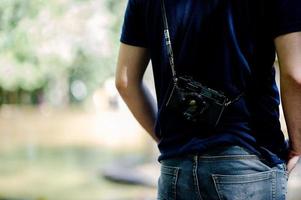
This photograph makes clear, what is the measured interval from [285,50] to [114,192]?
4660mm

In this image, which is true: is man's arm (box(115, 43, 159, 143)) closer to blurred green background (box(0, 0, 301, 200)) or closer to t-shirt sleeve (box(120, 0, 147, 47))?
t-shirt sleeve (box(120, 0, 147, 47))

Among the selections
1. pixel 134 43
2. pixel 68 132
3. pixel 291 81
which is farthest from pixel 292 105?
pixel 68 132

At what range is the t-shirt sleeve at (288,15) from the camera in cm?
104

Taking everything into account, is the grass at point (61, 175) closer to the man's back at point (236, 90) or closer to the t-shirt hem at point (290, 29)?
the man's back at point (236, 90)

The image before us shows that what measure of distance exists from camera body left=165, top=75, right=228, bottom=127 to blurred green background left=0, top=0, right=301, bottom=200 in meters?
2.76

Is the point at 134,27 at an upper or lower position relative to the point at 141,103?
upper

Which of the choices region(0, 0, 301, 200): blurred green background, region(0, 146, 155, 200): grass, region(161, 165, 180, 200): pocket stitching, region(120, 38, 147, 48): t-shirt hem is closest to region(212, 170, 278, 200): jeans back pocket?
region(161, 165, 180, 200): pocket stitching

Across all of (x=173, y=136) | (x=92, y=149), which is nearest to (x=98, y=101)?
(x=92, y=149)

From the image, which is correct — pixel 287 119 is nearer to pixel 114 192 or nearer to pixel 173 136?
pixel 173 136

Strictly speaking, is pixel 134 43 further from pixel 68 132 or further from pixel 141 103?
pixel 68 132

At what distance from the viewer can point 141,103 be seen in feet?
4.70

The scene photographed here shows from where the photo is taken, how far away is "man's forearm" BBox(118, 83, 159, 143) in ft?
4.60

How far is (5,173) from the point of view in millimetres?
6234

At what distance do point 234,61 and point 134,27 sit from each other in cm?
32
